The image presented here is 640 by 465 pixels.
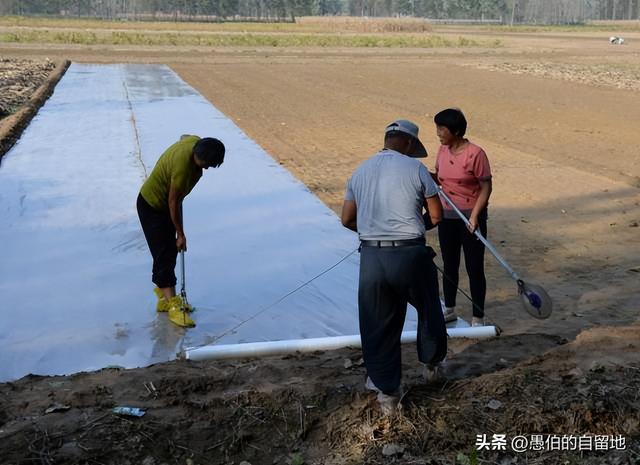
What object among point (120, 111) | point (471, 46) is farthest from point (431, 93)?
point (471, 46)

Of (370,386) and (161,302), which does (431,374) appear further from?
(161,302)

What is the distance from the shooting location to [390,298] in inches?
165

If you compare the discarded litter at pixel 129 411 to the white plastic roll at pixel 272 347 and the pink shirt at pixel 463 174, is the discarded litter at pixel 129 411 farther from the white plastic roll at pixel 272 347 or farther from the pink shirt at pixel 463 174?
the pink shirt at pixel 463 174

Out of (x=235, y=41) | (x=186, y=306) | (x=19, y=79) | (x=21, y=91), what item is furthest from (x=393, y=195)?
(x=235, y=41)

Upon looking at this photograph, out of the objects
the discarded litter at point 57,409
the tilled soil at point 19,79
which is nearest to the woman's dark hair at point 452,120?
the discarded litter at point 57,409

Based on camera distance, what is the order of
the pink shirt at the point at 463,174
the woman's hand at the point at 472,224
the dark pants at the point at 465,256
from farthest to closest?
1. the dark pants at the point at 465,256
2. the pink shirt at the point at 463,174
3. the woman's hand at the point at 472,224

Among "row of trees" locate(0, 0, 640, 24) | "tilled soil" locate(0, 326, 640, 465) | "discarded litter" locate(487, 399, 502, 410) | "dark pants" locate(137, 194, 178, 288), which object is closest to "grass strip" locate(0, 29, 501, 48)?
"dark pants" locate(137, 194, 178, 288)

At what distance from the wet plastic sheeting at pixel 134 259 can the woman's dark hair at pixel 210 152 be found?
51.7 inches

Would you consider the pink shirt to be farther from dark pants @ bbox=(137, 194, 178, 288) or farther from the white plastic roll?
dark pants @ bbox=(137, 194, 178, 288)

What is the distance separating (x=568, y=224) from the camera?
31.7ft

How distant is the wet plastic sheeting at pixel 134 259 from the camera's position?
5.95 meters

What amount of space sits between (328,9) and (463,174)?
158 metres

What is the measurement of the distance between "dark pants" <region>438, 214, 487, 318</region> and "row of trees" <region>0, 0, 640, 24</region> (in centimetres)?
11587

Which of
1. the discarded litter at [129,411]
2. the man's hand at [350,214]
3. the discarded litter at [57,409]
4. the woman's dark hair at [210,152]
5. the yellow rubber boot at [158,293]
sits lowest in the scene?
the yellow rubber boot at [158,293]
